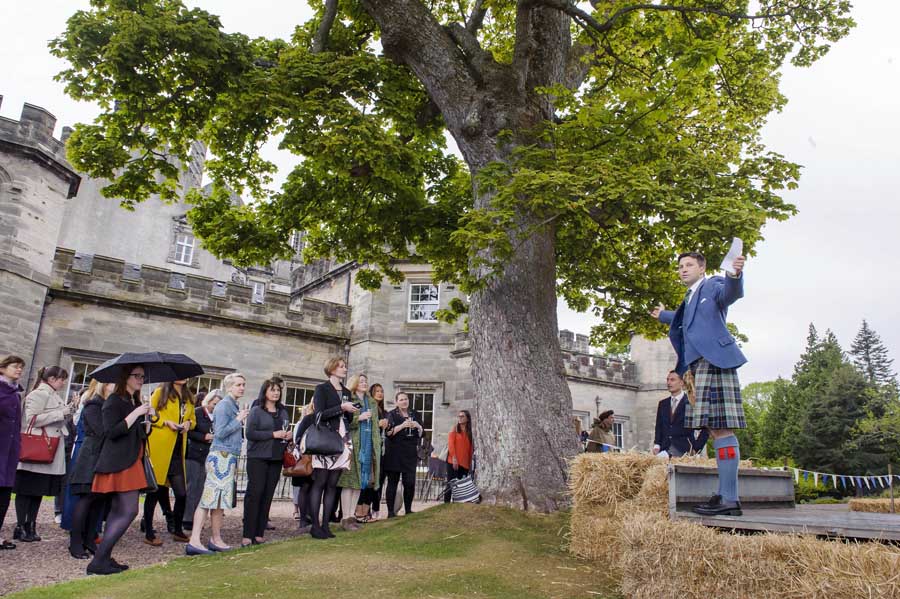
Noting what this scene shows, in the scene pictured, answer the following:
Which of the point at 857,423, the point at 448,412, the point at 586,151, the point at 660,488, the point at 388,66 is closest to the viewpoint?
the point at 660,488

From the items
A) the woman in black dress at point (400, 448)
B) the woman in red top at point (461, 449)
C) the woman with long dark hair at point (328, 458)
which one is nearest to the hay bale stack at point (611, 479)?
the woman with long dark hair at point (328, 458)

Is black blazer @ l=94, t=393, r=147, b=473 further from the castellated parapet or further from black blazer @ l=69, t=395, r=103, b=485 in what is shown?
the castellated parapet

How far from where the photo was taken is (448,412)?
2130 centimetres

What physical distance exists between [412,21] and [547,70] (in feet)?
6.98

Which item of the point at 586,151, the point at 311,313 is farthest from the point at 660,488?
the point at 311,313

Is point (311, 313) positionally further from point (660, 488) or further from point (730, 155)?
point (660, 488)

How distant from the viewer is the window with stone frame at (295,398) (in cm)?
2086

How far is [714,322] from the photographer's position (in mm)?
5043

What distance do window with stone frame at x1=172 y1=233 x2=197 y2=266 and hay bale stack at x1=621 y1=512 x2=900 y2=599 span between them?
28657 millimetres

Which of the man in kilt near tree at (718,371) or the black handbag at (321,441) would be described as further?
the black handbag at (321,441)

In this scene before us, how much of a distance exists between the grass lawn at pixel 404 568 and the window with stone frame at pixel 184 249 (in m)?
25.4

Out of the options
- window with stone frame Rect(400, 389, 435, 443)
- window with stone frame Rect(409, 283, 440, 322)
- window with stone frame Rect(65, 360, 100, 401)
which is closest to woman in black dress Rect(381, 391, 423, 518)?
window with stone frame Rect(400, 389, 435, 443)

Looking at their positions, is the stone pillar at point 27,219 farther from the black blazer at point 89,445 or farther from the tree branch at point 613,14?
the tree branch at point 613,14

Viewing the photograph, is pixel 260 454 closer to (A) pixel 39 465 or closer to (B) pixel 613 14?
(A) pixel 39 465
